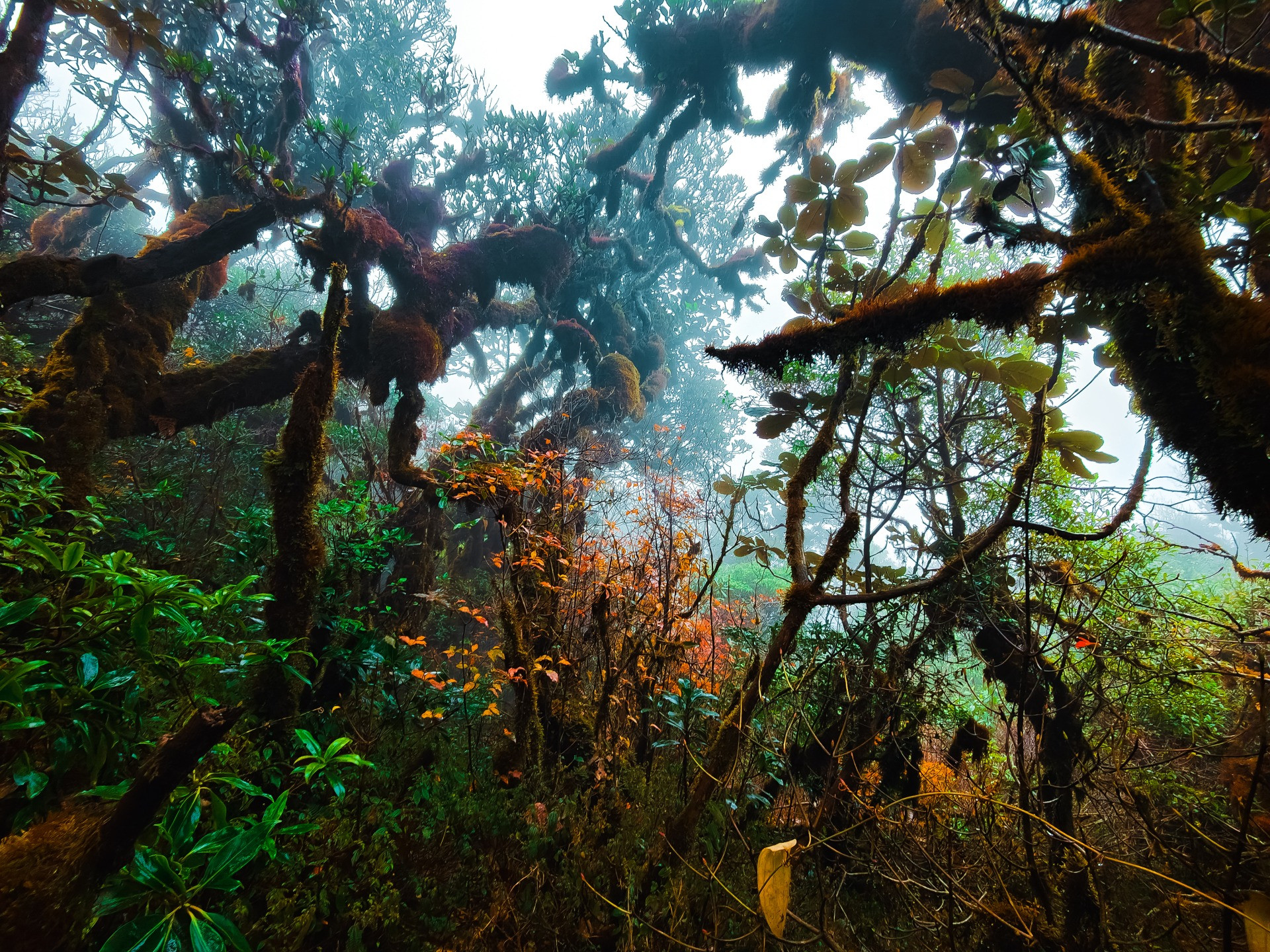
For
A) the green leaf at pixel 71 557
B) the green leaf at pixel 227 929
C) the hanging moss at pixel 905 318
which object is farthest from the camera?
the hanging moss at pixel 905 318

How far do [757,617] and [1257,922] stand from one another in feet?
11.6

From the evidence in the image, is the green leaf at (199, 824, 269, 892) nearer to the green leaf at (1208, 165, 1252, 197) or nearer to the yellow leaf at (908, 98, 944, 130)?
the green leaf at (1208, 165, 1252, 197)

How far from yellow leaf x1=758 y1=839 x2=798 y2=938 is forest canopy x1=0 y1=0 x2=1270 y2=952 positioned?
12 mm

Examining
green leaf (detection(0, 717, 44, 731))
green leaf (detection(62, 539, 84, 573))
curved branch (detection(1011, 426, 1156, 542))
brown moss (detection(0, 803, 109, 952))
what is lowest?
brown moss (detection(0, 803, 109, 952))

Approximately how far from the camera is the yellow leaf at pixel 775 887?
0.88 m

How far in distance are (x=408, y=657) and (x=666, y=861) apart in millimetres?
2451

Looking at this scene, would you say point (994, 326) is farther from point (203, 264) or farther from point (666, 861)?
point (203, 264)

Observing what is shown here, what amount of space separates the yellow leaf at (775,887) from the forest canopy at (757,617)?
0.04 feet

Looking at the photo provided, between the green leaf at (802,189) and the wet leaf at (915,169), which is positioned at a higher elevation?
the wet leaf at (915,169)

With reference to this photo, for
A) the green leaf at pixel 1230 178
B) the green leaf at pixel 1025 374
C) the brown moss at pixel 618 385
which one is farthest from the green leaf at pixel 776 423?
the brown moss at pixel 618 385

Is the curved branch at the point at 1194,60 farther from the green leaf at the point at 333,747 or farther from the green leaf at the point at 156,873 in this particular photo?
the green leaf at the point at 156,873

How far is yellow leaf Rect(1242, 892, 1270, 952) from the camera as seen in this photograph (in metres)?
0.80

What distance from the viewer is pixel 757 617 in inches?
169

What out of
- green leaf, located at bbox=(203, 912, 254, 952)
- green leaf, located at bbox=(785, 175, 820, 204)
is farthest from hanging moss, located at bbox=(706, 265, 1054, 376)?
green leaf, located at bbox=(203, 912, 254, 952)
